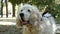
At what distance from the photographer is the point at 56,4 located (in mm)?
7730

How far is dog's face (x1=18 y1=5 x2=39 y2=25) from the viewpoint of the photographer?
4.07 meters

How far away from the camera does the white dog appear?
410 cm

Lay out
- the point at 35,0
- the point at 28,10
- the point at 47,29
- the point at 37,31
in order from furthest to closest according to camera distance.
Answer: the point at 35,0 < the point at 47,29 < the point at 37,31 < the point at 28,10

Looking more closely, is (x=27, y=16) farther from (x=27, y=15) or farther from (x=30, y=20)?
(x=30, y=20)

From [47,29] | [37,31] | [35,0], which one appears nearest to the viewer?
[37,31]

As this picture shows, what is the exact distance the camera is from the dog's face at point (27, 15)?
407 centimetres

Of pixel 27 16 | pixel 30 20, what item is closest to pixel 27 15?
pixel 27 16

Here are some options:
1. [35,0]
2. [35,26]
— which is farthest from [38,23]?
[35,0]

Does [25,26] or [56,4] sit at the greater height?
[56,4]

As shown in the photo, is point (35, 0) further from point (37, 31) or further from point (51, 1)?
point (37, 31)

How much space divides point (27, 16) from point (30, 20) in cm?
16

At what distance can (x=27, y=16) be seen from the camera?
161 inches

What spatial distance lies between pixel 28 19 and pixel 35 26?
0.89ft

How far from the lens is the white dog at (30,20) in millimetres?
4099
